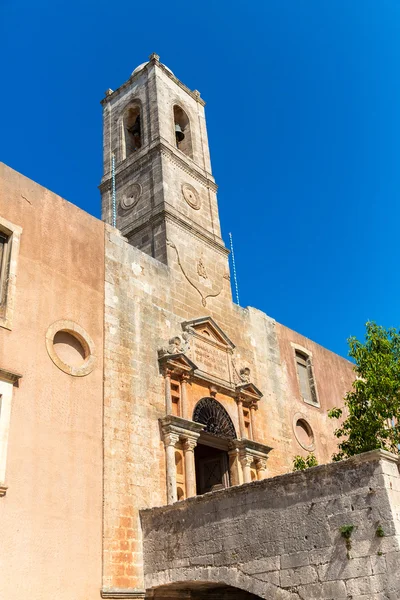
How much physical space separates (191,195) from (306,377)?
6719 mm

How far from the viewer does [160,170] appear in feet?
58.9

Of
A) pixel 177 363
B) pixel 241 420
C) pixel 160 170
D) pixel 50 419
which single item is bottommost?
pixel 50 419

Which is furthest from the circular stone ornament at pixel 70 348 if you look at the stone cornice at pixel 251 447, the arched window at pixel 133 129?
the arched window at pixel 133 129

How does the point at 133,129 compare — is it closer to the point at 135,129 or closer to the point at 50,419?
the point at 135,129

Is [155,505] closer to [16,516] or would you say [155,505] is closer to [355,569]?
[16,516]

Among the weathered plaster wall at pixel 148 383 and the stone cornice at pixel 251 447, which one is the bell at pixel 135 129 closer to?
the weathered plaster wall at pixel 148 383

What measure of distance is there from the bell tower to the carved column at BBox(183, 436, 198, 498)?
462 centimetres

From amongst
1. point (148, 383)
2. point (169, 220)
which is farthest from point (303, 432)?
point (169, 220)

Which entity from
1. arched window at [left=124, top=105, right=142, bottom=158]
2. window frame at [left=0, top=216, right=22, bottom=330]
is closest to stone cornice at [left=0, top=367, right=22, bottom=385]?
window frame at [left=0, top=216, right=22, bottom=330]

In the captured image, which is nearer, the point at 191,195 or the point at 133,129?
the point at 191,195

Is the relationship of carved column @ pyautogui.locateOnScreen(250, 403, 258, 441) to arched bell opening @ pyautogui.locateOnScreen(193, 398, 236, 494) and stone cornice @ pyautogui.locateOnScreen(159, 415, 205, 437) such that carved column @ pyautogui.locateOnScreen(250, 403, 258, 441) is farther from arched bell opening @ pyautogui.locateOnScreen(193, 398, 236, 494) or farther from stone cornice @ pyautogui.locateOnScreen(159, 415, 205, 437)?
stone cornice @ pyautogui.locateOnScreen(159, 415, 205, 437)

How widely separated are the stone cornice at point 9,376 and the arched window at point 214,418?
4.81 meters

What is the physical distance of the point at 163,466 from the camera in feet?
43.6

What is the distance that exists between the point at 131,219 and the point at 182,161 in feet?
8.33
